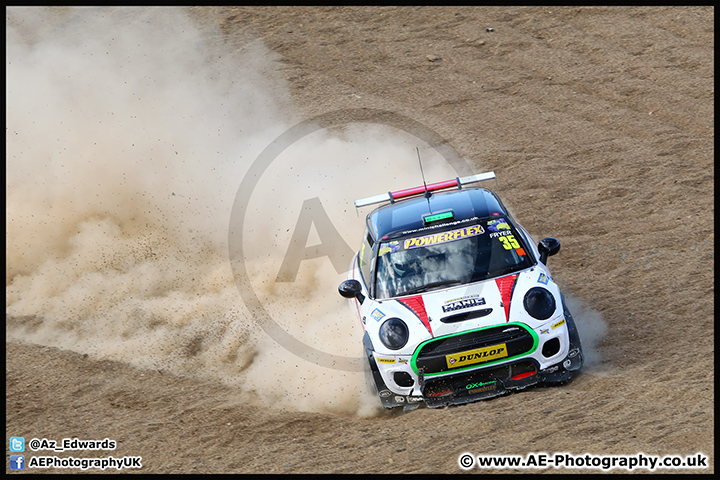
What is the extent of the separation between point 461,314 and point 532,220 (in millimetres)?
4852

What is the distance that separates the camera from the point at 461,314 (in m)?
6.38

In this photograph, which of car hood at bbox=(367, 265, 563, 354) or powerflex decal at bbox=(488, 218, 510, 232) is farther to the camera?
powerflex decal at bbox=(488, 218, 510, 232)

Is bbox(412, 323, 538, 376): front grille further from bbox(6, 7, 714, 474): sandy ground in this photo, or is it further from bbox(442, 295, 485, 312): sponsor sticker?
bbox(6, 7, 714, 474): sandy ground

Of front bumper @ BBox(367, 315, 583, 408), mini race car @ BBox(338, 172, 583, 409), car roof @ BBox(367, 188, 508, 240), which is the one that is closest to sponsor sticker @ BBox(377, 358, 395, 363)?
mini race car @ BBox(338, 172, 583, 409)

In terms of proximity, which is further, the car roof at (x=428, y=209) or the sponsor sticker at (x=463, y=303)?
the car roof at (x=428, y=209)

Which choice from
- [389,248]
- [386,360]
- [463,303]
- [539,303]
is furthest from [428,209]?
[386,360]

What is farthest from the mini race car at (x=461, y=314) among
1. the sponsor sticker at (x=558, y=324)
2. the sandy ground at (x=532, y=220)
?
the sandy ground at (x=532, y=220)

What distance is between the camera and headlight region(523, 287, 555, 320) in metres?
6.37

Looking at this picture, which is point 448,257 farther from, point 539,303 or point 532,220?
point 532,220

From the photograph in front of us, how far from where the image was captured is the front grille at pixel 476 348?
624 centimetres

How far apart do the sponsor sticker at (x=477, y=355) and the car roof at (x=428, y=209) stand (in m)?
1.60

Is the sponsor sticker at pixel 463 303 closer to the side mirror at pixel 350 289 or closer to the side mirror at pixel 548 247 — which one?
the side mirror at pixel 350 289

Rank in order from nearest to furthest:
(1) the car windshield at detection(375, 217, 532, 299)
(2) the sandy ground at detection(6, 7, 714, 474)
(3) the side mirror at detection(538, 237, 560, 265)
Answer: (2) the sandy ground at detection(6, 7, 714, 474), (1) the car windshield at detection(375, 217, 532, 299), (3) the side mirror at detection(538, 237, 560, 265)

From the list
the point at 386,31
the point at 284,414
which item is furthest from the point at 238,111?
the point at 284,414
